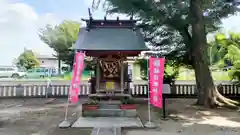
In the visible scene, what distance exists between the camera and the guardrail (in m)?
13.4

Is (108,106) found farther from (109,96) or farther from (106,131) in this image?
(106,131)

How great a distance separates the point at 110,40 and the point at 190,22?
3.64 meters

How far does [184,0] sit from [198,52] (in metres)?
2.40

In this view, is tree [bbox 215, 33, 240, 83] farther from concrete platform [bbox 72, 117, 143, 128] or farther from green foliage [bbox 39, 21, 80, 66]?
green foliage [bbox 39, 21, 80, 66]

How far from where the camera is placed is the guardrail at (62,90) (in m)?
13.4

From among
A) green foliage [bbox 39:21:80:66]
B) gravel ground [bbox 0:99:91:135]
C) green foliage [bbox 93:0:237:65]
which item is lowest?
gravel ground [bbox 0:99:91:135]

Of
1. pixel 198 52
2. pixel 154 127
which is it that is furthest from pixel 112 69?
pixel 198 52

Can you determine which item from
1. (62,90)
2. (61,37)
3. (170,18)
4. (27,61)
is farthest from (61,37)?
(170,18)

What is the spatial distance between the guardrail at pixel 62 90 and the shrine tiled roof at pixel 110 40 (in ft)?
18.6

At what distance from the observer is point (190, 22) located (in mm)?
9391

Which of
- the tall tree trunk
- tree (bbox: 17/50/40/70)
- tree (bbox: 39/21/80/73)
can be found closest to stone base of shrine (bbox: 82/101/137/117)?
the tall tree trunk

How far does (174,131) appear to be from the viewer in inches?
237

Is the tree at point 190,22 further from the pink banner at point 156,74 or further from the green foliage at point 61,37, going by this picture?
the green foliage at point 61,37

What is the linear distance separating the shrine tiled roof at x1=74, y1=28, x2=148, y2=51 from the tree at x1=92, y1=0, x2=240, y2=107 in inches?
57.4
